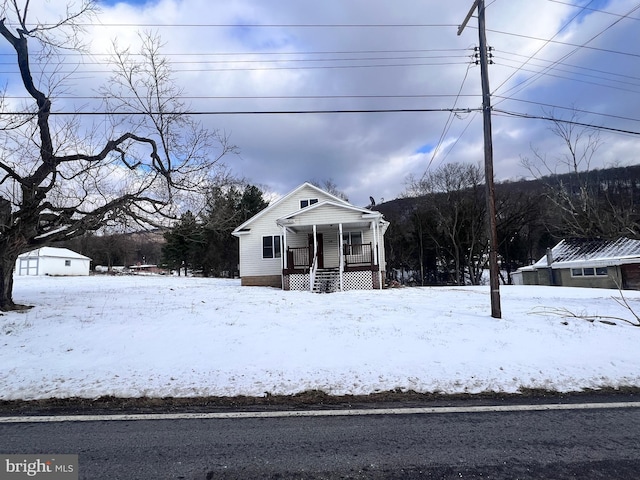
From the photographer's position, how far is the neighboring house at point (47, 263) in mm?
39500

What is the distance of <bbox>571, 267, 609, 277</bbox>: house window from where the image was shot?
1121 inches

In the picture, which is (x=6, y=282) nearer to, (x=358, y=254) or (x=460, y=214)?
(x=358, y=254)

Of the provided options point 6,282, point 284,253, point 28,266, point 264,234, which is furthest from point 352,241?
point 28,266

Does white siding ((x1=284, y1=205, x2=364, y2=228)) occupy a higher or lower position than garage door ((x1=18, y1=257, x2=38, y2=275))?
higher

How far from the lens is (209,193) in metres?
11.6

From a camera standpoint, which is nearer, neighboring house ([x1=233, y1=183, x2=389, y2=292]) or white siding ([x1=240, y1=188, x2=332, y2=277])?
neighboring house ([x1=233, y1=183, x2=389, y2=292])

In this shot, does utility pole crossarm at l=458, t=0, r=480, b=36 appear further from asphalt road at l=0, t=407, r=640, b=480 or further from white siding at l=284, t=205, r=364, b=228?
white siding at l=284, t=205, r=364, b=228

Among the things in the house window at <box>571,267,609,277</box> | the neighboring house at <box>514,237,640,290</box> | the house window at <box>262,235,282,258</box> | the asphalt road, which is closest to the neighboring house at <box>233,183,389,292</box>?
the house window at <box>262,235,282,258</box>

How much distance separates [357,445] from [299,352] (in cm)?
323

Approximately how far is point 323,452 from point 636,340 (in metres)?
7.32

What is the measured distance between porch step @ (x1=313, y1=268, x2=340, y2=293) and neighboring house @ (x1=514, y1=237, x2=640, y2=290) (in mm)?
17892

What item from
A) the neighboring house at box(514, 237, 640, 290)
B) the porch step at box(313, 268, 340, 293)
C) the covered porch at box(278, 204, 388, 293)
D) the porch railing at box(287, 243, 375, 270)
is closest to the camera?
the porch step at box(313, 268, 340, 293)

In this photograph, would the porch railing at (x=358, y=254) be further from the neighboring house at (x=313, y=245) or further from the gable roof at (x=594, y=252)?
the gable roof at (x=594, y=252)

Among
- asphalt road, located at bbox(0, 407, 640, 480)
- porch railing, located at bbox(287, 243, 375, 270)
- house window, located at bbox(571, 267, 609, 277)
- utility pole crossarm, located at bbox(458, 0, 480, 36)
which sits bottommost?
asphalt road, located at bbox(0, 407, 640, 480)
